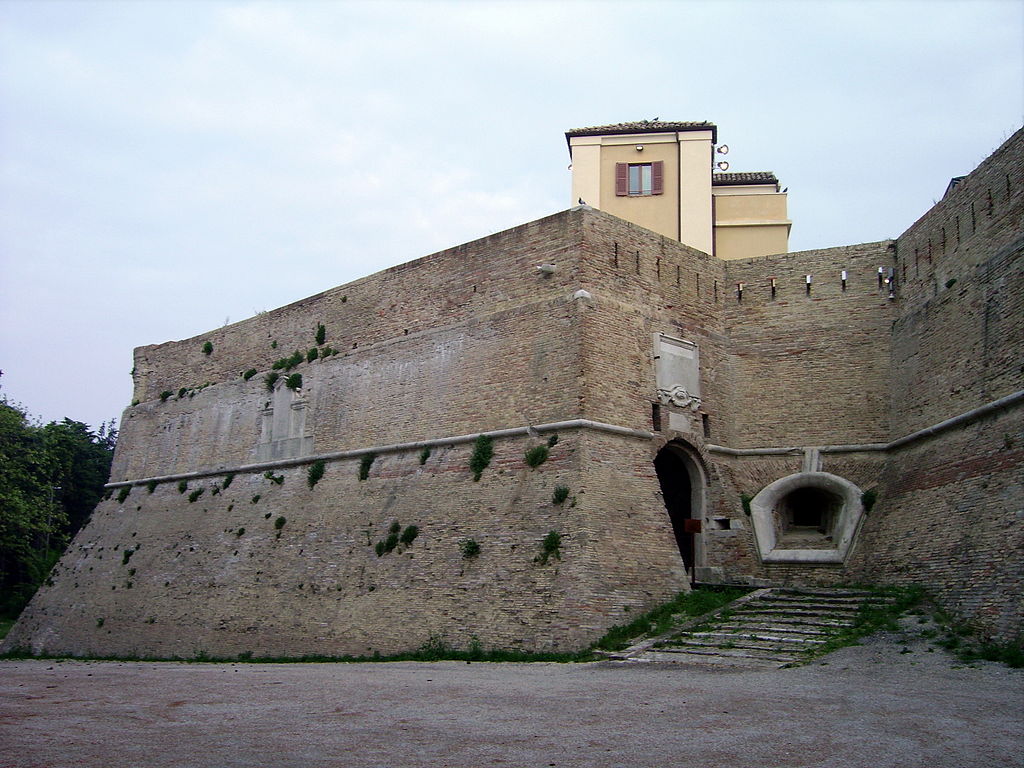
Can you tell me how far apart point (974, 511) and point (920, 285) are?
210 inches

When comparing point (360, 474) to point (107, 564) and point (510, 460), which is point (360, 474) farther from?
point (107, 564)

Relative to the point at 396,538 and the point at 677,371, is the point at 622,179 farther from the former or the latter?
the point at 396,538

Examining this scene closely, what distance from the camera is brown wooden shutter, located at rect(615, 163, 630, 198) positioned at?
31875mm

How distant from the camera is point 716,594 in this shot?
17.8 metres

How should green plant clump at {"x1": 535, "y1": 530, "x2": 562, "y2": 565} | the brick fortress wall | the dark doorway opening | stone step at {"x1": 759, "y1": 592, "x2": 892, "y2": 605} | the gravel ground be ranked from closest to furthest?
the gravel ground, the brick fortress wall, stone step at {"x1": 759, "y1": 592, "x2": 892, "y2": 605}, green plant clump at {"x1": 535, "y1": 530, "x2": 562, "y2": 565}, the dark doorway opening

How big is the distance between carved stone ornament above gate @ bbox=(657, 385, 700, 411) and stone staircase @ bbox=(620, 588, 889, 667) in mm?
3982

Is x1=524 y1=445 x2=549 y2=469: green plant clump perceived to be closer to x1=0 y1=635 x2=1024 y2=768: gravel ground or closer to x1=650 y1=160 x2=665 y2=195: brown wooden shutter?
x1=0 y1=635 x2=1024 y2=768: gravel ground

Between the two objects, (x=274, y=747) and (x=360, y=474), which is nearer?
(x=274, y=747)

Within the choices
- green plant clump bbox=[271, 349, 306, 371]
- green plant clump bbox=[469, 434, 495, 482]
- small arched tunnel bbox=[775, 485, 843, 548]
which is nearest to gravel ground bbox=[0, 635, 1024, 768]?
small arched tunnel bbox=[775, 485, 843, 548]

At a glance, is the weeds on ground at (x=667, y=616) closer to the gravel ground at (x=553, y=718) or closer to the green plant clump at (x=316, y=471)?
the gravel ground at (x=553, y=718)

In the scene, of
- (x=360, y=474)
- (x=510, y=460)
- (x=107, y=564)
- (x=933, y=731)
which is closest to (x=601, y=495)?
(x=510, y=460)

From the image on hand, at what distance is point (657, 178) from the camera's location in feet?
104

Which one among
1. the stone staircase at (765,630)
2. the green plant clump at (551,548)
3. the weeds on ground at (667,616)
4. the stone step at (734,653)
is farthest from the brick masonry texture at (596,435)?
the stone step at (734,653)

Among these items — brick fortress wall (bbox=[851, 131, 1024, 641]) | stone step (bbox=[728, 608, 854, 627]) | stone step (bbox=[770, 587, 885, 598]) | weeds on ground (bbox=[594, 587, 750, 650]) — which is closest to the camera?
brick fortress wall (bbox=[851, 131, 1024, 641])
